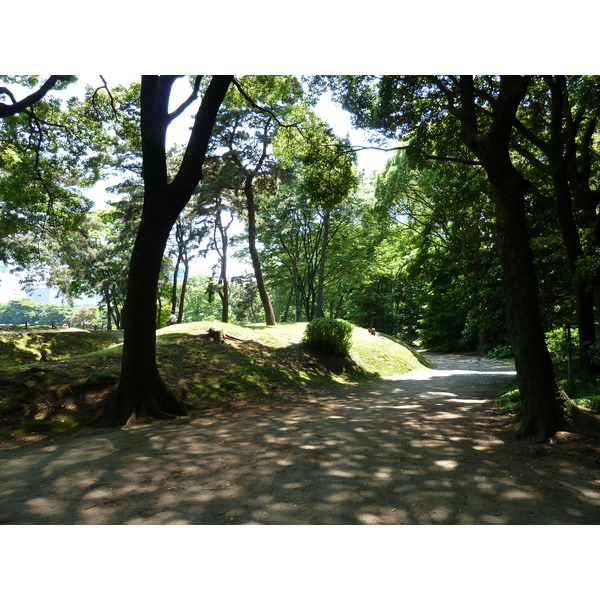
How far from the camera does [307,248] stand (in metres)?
31.3

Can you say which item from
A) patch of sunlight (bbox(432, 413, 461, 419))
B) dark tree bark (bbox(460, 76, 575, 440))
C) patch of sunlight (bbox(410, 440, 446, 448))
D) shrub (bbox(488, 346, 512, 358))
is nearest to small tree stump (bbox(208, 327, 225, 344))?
patch of sunlight (bbox(432, 413, 461, 419))

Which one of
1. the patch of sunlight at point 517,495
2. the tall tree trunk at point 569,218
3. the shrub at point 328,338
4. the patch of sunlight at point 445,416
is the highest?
the tall tree trunk at point 569,218

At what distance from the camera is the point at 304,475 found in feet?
11.9

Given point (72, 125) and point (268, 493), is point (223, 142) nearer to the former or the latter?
point (72, 125)

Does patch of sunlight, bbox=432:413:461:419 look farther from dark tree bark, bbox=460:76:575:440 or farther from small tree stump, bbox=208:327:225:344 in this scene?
small tree stump, bbox=208:327:225:344

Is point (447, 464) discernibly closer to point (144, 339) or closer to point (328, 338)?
point (144, 339)

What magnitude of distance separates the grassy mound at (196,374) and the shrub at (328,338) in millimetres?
408

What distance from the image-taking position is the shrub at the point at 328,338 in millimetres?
13273

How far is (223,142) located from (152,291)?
42.5 ft

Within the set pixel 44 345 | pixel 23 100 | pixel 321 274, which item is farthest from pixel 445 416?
pixel 44 345

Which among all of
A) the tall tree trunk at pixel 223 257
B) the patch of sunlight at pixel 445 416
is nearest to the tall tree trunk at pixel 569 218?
the patch of sunlight at pixel 445 416

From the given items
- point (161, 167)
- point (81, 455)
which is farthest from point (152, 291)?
point (81, 455)

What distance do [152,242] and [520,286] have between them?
241 inches

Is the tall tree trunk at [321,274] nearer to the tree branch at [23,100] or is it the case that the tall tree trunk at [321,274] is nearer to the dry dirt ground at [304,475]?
the tree branch at [23,100]
